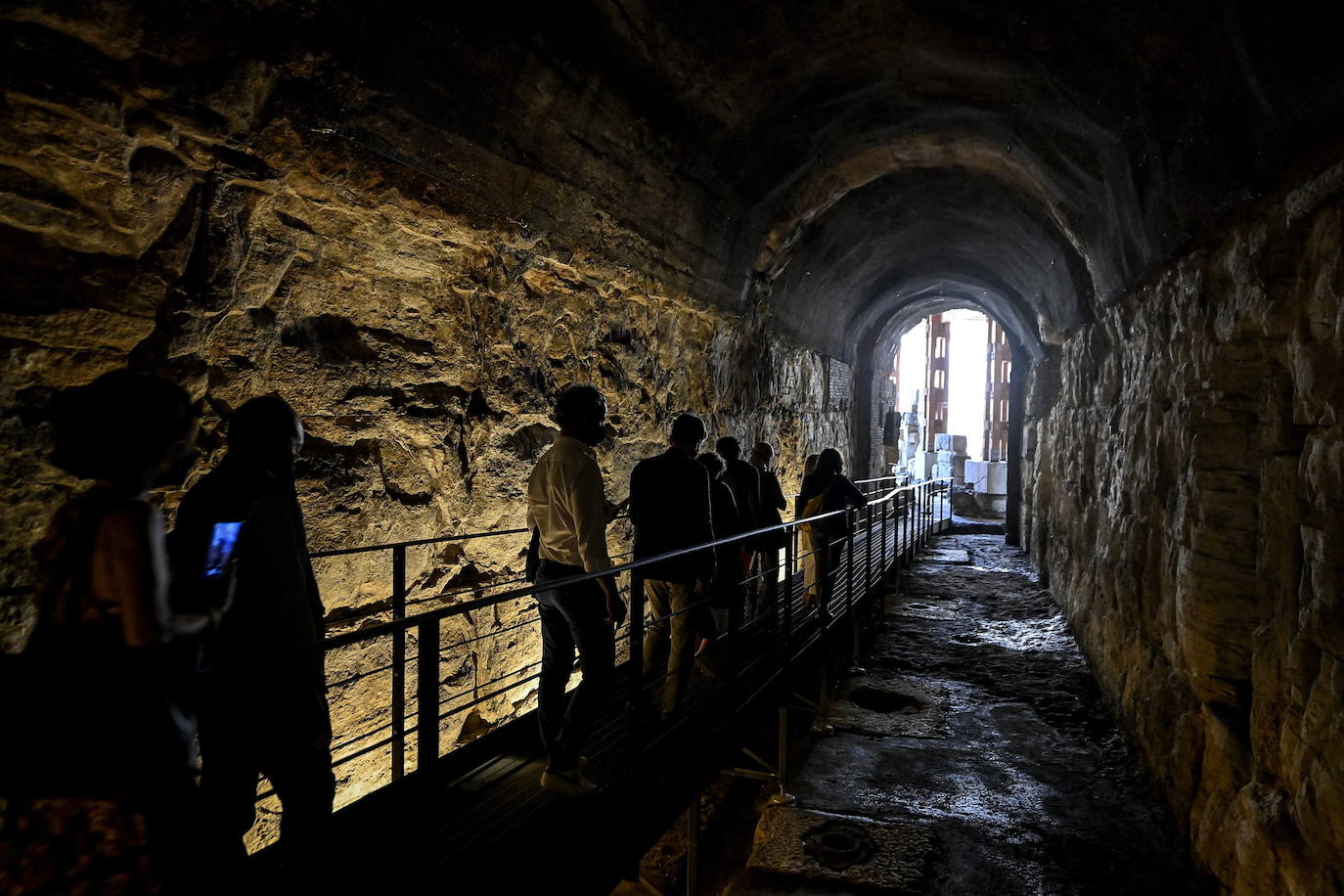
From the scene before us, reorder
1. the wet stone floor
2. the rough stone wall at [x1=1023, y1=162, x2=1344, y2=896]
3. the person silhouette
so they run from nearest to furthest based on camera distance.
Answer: the person silhouette, the rough stone wall at [x1=1023, y1=162, x2=1344, y2=896], the wet stone floor

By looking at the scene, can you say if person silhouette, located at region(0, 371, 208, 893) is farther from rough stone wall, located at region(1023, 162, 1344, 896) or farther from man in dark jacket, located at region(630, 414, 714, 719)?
rough stone wall, located at region(1023, 162, 1344, 896)

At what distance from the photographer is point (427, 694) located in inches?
81.4

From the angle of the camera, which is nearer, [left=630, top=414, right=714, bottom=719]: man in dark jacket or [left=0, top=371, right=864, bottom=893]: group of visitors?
[left=0, top=371, right=864, bottom=893]: group of visitors

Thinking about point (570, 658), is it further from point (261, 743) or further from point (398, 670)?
point (261, 743)

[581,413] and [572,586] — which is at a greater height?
[581,413]

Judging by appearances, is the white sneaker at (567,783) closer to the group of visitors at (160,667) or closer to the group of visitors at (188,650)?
the group of visitors at (188,650)

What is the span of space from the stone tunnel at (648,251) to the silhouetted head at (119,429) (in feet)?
3.26

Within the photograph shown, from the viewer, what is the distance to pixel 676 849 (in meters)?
5.25

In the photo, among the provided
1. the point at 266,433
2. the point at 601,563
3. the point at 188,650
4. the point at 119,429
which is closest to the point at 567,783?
the point at 601,563

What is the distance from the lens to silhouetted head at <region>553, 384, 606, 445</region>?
9.40ft

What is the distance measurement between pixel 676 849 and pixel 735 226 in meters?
5.28

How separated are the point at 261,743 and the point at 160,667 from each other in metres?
0.71

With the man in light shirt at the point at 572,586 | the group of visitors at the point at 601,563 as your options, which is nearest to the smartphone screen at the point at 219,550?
the group of visitors at the point at 601,563

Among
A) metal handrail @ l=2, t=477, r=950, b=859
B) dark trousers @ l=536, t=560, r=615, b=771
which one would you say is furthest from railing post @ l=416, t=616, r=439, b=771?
dark trousers @ l=536, t=560, r=615, b=771
